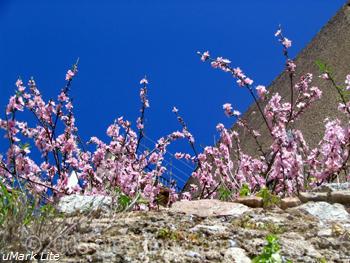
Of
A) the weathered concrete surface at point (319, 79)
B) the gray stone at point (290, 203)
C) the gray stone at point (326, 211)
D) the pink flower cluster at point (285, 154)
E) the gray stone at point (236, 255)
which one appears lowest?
the gray stone at point (236, 255)

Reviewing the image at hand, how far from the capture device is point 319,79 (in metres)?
16.2

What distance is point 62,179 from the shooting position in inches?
262

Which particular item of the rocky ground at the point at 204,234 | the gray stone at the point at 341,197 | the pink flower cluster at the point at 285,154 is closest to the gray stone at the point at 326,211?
the rocky ground at the point at 204,234

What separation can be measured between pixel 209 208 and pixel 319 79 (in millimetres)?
12613

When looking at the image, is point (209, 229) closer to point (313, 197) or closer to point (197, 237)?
point (197, 237)

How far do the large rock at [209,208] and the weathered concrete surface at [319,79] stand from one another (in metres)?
9.58

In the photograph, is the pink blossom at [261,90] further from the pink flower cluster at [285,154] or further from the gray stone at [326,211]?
the gray stone at [326,211]

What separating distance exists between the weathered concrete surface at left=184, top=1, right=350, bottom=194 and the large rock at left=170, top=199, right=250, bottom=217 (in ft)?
31.4

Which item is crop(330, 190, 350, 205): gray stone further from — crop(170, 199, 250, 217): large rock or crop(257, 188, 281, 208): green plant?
crop(170, 199, 250, 217): large rock

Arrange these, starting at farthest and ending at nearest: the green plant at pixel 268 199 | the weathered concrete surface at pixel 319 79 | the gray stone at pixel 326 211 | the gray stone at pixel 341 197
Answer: the weathered concrete surface at pixel 319 79, the green plant at pixel 268 199, the gray stone at pixel 341 197, the gray stone at pixel 326 211

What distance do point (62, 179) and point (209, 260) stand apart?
12.4ft

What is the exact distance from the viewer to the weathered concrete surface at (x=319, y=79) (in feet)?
48.1

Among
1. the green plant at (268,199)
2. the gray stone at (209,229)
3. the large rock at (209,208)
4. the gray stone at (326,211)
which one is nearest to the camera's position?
the gray stone at (209,229)

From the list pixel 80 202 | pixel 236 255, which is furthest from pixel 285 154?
pixel 236 255
